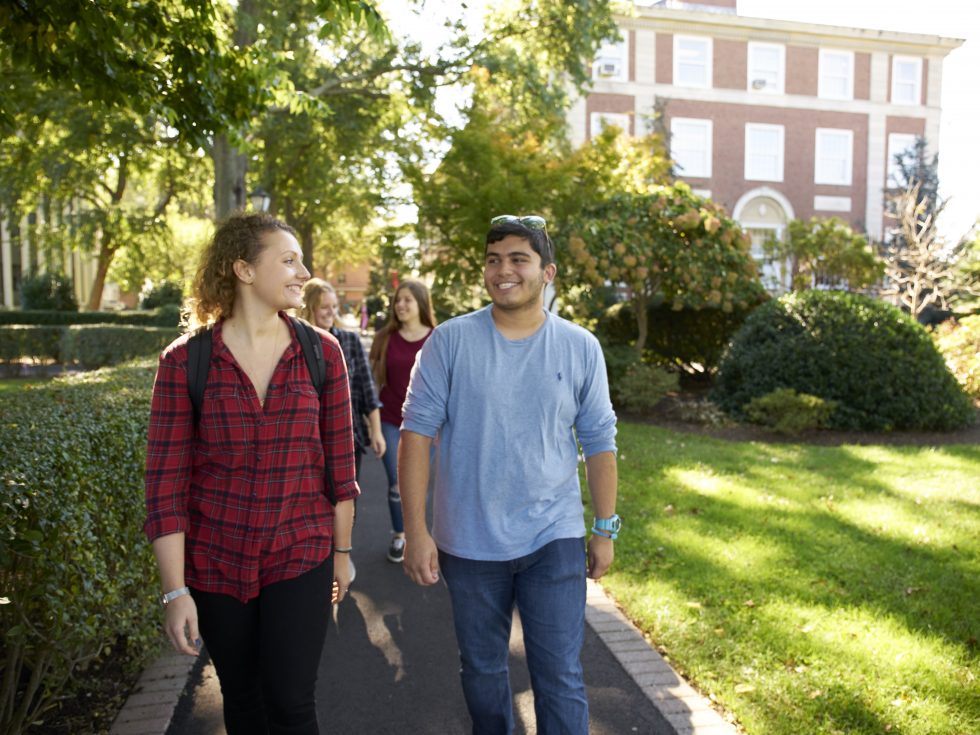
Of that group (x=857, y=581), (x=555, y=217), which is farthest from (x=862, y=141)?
(x=857, y=581)

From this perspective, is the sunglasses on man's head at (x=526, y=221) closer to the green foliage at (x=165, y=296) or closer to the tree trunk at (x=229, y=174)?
the tree trunk at (x=229, y=174)

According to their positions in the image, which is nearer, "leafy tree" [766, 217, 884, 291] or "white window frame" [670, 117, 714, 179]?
"leafy tree" [766, 217, 884, 291]

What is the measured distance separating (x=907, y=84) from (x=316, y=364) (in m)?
41.0

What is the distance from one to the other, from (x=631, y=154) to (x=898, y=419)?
306 inches

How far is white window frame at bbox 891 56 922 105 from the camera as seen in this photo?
3628cm

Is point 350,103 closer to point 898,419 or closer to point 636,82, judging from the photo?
point 898,419

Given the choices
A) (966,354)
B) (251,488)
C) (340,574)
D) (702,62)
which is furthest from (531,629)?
(702,62)

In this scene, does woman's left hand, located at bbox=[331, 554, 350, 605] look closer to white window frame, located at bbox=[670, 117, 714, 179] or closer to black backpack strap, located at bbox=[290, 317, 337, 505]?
black backpack strap, located at bbox=[290, 317, 337, 505]

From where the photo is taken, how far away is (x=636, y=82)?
33.4 meters

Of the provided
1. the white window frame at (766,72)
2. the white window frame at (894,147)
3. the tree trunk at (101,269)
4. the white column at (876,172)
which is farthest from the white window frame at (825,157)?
the tree trunk at (101,269)

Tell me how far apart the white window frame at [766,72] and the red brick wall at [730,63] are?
0.20 m

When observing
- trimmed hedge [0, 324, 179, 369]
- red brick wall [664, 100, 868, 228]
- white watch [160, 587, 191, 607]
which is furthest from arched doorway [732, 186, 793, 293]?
white watch [160, 587, 191, 607]

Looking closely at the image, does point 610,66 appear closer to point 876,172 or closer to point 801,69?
point 801,69

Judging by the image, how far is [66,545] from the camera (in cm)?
303
